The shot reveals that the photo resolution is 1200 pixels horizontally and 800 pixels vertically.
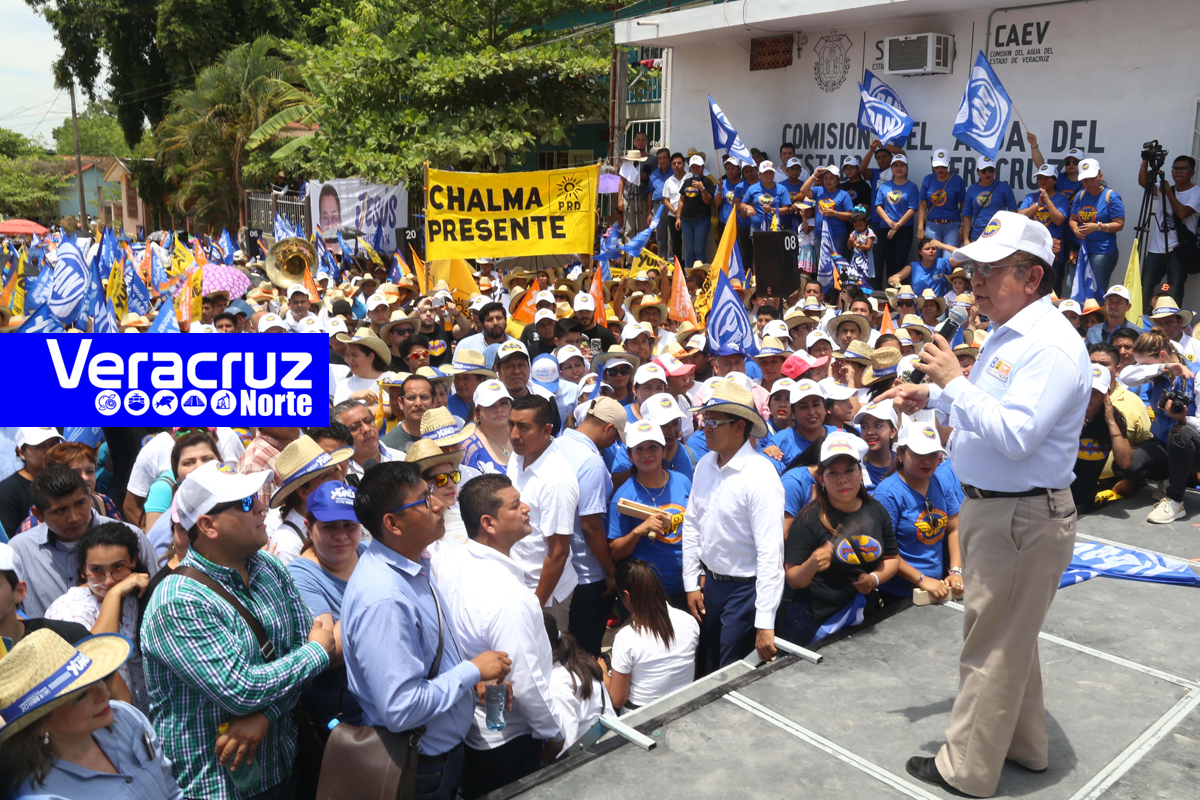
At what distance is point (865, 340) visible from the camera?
28.8 feet

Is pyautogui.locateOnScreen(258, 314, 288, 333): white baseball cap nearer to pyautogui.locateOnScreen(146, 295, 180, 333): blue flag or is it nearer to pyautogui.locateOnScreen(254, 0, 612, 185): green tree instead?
pyautogui.locateOnScreen(146, 295, 180, 333): blue flag

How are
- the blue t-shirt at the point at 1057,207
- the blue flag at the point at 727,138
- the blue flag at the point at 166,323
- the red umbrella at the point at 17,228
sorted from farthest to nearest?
the red umbrella at the point at 17,228
the blue flag at the point at 727,138
the blue t-shirt at the point at 1057,207
the blue flag at the point at 166,323

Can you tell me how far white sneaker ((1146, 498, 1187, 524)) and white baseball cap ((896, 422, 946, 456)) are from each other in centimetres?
277

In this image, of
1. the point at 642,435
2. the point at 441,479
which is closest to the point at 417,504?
the point at 441,479

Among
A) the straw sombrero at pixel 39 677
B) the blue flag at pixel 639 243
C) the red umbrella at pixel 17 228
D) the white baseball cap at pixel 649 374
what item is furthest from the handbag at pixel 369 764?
the red umbrella at pixel 17 228

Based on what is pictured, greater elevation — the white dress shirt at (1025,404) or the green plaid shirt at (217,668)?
the white dress shirt at (1025,404)

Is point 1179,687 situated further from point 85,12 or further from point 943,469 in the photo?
point 85,12

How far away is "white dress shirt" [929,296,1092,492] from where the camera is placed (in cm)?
313

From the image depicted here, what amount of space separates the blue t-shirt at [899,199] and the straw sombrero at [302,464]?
398 inches

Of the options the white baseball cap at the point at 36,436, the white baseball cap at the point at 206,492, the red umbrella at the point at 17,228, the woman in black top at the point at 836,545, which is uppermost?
the red umbrella at the point at 17,228

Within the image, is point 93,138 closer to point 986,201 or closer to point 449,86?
point 449,86

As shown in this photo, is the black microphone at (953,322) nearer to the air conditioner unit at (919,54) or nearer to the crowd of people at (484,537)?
the crowd of people at (484,537)

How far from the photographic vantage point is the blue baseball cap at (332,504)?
3967 mm

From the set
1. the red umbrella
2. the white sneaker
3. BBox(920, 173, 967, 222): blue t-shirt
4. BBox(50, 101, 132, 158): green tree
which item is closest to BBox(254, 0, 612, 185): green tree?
BBox(920, 173, 967, 222): blue t-shirt
